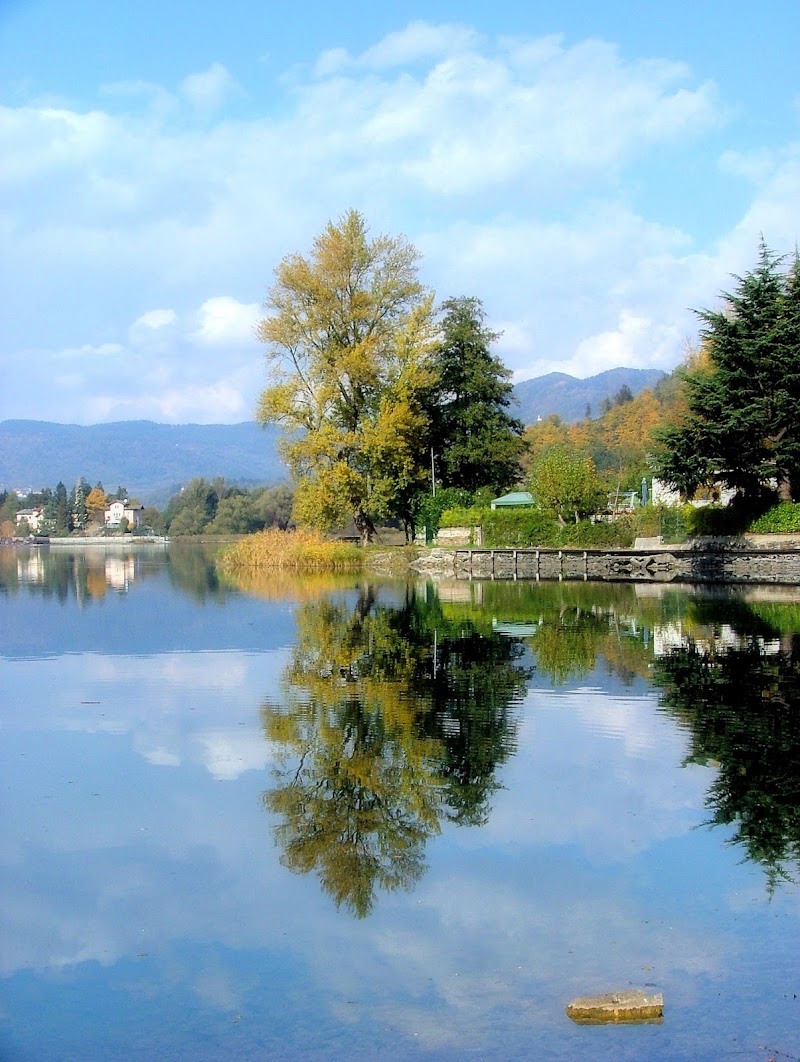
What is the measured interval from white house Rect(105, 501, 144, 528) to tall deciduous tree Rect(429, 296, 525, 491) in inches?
3507

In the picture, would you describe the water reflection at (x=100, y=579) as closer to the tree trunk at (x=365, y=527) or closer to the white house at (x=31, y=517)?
the tree trunk at (x=365, y=527)

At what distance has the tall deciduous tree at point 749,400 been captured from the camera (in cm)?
3497

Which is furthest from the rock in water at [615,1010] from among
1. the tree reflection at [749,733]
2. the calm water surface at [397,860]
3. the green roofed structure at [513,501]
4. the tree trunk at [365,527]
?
the green roofed structure at [513,501]

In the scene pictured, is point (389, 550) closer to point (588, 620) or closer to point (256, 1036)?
point (588, 620)

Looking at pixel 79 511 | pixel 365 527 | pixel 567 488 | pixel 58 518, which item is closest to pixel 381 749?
pixel 567 488

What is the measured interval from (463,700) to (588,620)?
33.3ft

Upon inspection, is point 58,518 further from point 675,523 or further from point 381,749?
point 381,749

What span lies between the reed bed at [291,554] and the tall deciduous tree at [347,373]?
1005mm

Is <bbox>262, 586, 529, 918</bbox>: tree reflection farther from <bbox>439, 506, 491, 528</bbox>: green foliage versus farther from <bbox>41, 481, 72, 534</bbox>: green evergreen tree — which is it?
<bbox>41, 481, 72, 534</bbox>: green evergreen tree

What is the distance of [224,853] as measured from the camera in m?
7.25

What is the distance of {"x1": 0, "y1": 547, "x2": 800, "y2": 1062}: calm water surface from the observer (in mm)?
5055

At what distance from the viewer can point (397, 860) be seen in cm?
702

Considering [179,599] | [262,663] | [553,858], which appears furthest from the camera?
[179,599]

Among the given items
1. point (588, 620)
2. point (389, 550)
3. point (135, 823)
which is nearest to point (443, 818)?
Result: point (135, 823)
